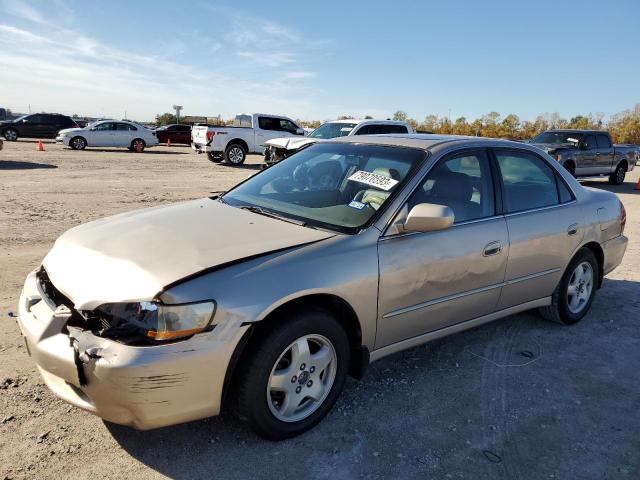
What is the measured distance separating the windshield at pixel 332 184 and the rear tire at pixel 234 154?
15.1m

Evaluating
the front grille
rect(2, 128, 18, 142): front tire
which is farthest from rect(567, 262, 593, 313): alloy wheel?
rect(2, 128, 18, 142): front tire

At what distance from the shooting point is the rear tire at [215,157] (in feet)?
63.6

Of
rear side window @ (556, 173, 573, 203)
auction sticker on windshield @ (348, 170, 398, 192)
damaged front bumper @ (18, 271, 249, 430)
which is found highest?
auction sticker on windshield @ (348, 170, 398, 192)

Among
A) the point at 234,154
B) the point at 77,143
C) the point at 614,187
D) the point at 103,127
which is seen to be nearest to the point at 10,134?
the point at 77,143

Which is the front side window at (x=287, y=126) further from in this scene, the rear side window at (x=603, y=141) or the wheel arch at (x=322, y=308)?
the wheel arch at (x=322, y=308)

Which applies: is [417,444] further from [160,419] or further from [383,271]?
[160,419]

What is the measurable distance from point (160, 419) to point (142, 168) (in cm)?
1530

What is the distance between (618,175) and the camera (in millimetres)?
17594

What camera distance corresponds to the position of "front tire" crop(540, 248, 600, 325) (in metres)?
4.41

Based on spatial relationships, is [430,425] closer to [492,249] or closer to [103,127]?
[492,249]

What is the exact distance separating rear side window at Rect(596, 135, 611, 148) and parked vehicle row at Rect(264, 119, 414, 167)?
669cm

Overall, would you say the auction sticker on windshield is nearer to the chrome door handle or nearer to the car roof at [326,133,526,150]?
the car roof at [326,133,526,150]

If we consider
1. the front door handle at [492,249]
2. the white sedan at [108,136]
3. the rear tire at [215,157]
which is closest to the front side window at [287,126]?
the rear tire at [215,157]

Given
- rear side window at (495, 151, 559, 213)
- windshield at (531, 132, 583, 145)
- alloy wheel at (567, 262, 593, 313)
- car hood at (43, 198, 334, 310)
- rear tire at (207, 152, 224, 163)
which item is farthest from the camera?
rear tire at (207, 152, 224, 163)
